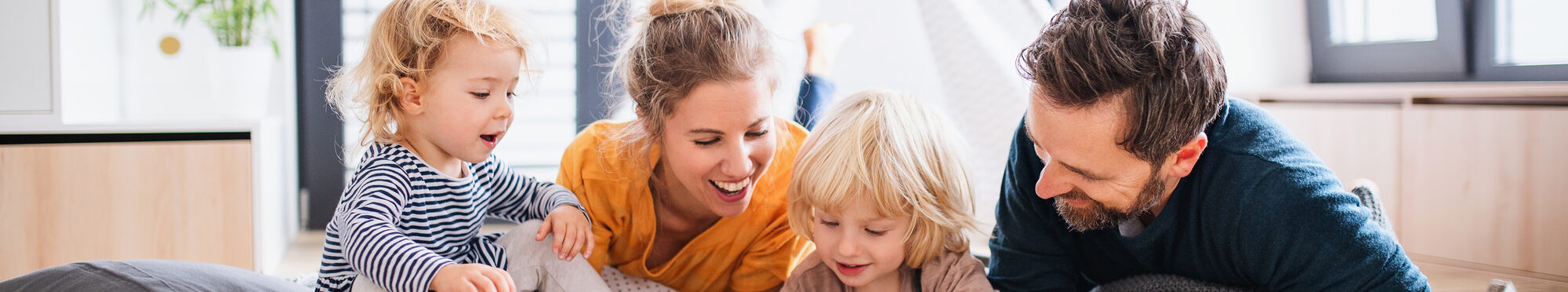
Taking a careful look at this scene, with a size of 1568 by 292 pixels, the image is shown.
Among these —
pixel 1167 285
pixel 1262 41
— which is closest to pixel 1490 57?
pixel 1262 41

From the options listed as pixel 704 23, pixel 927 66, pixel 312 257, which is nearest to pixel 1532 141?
pixel 927 66

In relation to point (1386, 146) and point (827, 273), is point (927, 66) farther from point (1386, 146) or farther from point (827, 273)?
point (1386, 146)

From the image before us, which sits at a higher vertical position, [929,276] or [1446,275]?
[929,276]

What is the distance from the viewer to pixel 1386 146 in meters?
2.26

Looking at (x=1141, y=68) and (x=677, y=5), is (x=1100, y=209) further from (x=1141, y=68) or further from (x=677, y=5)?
(x=677, y=5)

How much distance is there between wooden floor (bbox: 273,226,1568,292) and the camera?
1981mm

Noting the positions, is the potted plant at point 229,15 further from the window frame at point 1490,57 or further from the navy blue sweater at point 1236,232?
the window frame at point 1490,57

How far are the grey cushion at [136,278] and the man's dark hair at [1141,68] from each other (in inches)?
40.2

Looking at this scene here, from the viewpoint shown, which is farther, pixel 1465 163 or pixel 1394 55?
pixel 1394 55

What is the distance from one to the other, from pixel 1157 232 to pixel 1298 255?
150 millimetres

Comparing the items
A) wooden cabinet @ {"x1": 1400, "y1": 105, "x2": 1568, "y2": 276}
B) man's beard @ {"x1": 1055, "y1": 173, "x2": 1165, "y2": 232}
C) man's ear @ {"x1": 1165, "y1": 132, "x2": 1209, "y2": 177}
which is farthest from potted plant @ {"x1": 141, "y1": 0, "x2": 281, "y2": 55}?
wooden cabinet @ {"x1": 1400, "y1": 105, "x2": 1568, "y2": 276}

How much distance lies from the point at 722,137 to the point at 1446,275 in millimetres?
1836

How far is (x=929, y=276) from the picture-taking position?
46.3 inches

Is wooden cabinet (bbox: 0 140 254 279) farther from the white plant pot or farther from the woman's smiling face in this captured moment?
the woman's smiling face
